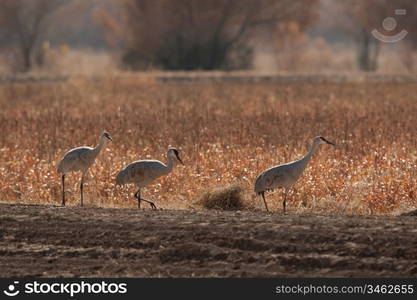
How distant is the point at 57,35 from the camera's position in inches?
3504

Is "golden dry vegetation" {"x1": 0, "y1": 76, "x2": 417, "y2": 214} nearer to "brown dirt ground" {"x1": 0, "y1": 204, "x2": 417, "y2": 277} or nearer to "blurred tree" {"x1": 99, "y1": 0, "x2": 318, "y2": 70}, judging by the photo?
"brown dirt ground" {"x1": 0, "y1": 204, "x2": 417, "y2": 277}

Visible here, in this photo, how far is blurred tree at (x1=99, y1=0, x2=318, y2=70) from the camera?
194 ft

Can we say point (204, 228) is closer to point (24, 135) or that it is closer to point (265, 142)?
point (265, 142)

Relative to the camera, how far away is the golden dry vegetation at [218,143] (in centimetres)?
1497

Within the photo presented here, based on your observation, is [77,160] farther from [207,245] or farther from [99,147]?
[207,245]

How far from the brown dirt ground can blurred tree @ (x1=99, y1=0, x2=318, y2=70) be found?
46652 mm

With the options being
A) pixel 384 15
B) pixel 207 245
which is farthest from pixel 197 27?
pixel 207 245

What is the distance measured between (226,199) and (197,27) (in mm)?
46067

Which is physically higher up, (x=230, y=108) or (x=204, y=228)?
(x=230, y=108)

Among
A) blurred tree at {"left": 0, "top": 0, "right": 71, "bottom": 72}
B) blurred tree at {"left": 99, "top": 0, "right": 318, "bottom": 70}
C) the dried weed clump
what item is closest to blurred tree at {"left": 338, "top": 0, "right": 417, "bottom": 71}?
blurred tree at {"left": 99, "top": 0, "right": 318, "bottom": 70}

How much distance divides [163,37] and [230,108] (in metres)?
31.0

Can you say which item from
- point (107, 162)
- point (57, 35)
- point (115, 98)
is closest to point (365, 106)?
point (115, 98)

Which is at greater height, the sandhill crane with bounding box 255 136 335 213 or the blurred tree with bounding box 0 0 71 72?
the blurred tree with bounding box 0 0 71 72

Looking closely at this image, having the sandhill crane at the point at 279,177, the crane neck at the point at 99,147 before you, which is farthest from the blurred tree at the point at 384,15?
the sandhill crane at the point at 279,177
